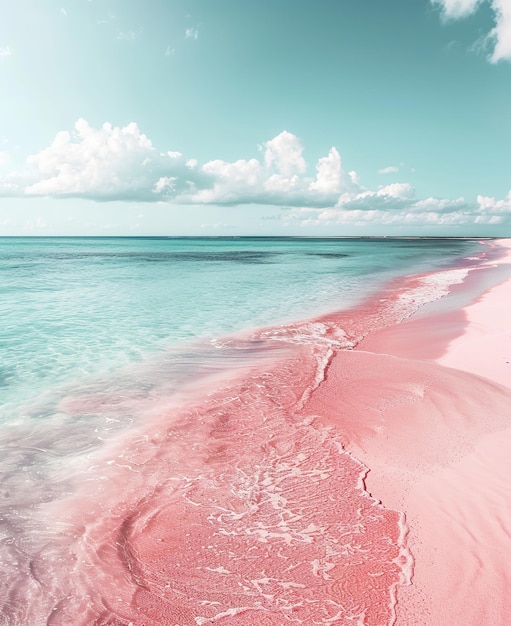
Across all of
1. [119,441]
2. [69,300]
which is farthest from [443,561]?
[69,300]

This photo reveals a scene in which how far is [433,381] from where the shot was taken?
8820 millimetres

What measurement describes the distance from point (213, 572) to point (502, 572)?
9.19 ft

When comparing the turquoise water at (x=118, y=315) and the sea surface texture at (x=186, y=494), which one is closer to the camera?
the sea surface texture at (x=186, y=494)

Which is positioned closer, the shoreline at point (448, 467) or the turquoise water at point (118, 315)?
the shoreline at point (448, 467)

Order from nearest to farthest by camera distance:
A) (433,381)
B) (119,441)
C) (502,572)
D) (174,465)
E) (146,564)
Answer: (502,572)
(146,564)
(174,465)
(119,441)
(433,381)

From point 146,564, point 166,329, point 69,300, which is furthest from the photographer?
point 69,300

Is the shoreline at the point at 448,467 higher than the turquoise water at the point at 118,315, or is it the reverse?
the shoreline at the point at 448,467

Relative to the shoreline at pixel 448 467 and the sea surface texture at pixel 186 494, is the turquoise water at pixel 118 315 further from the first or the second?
the shoreline at pixel 448 467

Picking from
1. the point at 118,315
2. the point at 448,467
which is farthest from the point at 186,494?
the point at 118,315

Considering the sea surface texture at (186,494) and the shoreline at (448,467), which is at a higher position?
the shoreline at (448,467)

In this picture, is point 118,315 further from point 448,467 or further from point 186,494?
point 448,467

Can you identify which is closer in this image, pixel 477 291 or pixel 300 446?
pixel 300 446

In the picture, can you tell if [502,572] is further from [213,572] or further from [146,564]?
[146,564]

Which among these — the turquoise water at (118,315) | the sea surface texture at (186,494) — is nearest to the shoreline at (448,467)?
the sea surface texture at (186,494)
